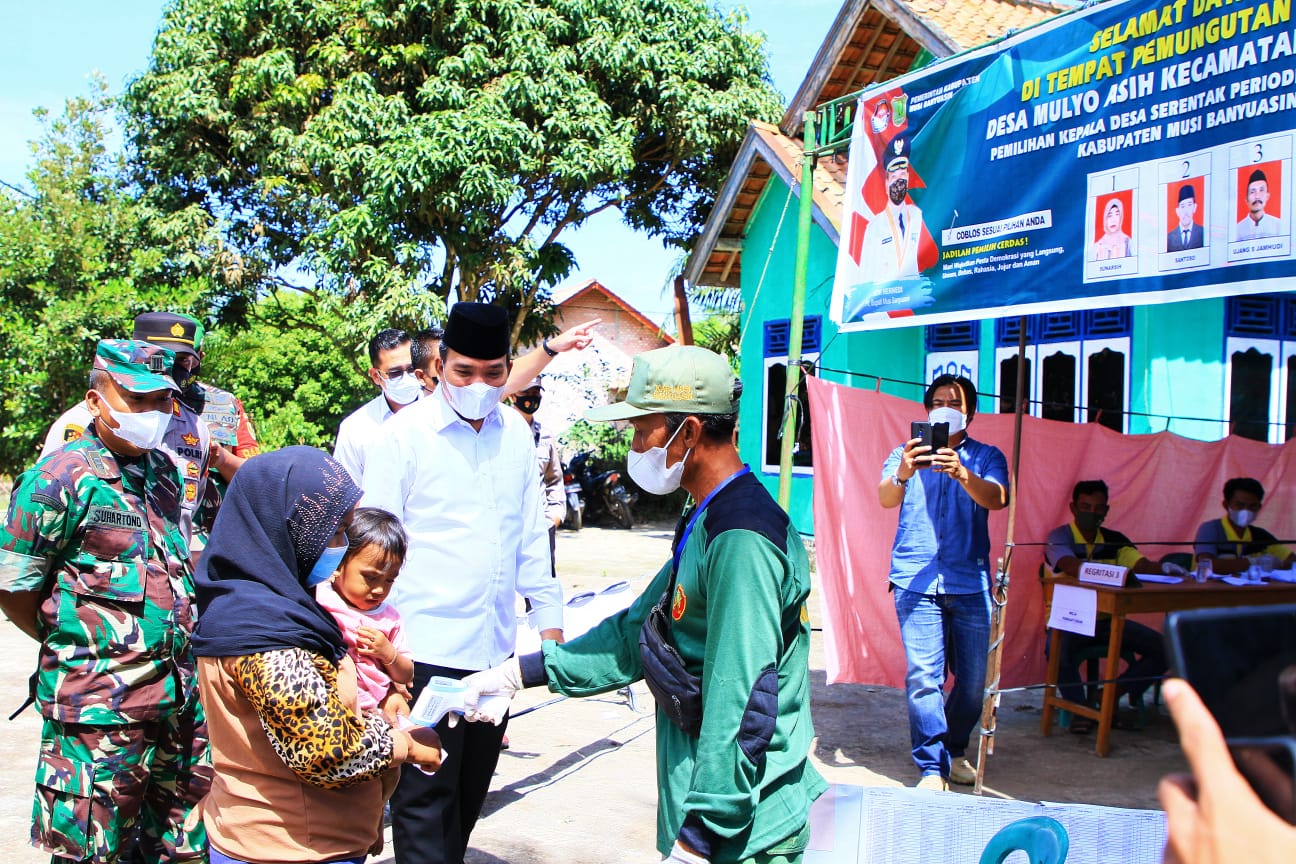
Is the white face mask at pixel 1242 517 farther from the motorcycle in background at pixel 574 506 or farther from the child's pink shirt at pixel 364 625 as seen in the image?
the motorcycle in background at pixel 574 506

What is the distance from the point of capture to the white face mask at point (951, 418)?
5016mm

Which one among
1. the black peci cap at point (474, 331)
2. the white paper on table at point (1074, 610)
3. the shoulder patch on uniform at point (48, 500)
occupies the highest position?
the black peci cap at point (474, 331)

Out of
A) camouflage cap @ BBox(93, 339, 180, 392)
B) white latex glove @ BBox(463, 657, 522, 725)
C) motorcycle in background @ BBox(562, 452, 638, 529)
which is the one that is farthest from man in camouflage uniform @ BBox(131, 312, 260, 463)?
motorcycle in background @ BBox(562, 452, 638, 529)

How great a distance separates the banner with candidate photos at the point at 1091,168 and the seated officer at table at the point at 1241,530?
8.90 ft

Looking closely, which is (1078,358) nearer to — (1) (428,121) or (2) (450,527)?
(2) (450,527)

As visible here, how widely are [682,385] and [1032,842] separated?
1796 millimetres

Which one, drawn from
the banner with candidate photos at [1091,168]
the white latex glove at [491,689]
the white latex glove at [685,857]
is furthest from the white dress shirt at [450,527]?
the banner with candidate photos at [1091,168]

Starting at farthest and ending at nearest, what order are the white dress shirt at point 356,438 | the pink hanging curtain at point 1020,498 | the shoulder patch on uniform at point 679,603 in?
the pink hanging curtain at point 1020,498 < the white dress shirt at point 356,438 < the shoulder patch on uniform at point 679,603

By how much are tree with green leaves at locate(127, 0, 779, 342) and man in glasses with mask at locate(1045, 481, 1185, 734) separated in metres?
9.54

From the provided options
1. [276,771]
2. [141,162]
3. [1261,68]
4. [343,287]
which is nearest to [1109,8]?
[1261,68]

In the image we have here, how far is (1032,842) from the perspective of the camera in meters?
3.00

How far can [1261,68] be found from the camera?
3857mm

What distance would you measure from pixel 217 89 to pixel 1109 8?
14110 mm

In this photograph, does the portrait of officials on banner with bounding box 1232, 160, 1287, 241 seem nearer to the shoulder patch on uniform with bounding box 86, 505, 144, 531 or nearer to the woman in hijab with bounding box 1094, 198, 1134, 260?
the woman in hijab with bounding box 1094, 198, 1134, 260
